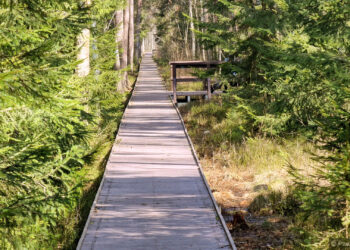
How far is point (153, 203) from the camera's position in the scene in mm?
7746

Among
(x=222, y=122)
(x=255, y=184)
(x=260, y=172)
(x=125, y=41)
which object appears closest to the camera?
(x=255, y=184)

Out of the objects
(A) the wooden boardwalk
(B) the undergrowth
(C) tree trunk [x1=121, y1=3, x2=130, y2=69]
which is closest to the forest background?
(B) the undergrowth

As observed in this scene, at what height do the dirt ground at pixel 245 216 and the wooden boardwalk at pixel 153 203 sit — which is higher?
the wooden boardwalk at pixel 153 203

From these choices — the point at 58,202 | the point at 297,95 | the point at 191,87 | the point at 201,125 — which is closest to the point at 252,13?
the point at 297,95

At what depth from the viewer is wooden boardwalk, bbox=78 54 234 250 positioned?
6.20m

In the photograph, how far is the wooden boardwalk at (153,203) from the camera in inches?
244

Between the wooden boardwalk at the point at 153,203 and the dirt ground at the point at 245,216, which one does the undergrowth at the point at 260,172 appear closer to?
the dirt ground at the point at 245,216

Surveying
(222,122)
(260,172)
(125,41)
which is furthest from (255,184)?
(125,41)

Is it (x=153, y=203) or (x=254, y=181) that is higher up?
(x=153, y=203)

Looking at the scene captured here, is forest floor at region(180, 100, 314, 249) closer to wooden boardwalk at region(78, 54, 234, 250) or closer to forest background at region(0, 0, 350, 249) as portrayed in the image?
forest background at region(0, 0, 350, 249)

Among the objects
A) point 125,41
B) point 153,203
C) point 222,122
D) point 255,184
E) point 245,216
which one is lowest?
point 245,216

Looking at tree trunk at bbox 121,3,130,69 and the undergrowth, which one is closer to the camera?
the undergrowth

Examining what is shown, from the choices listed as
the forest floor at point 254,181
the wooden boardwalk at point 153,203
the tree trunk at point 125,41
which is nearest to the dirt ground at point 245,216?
the forest floor at point 254,181

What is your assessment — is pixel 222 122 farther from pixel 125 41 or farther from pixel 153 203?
pixel 125 41
